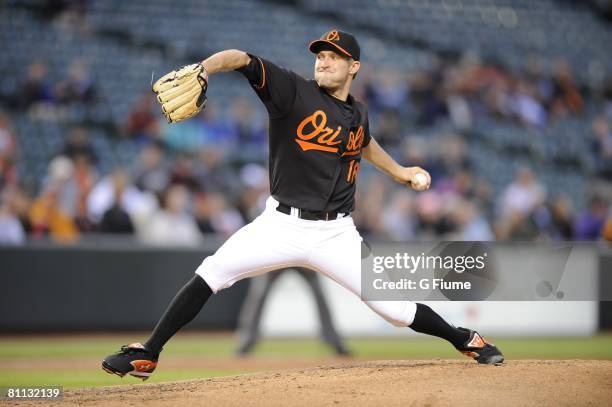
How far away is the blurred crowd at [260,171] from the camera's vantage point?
1176 cm

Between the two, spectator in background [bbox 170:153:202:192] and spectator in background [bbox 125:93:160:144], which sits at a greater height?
spectator in background [bbox 125:93:160:144]

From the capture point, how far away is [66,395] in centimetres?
541


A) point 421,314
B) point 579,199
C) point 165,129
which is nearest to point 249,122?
point 165,129

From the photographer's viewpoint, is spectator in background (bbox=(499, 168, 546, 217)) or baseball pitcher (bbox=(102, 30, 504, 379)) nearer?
baseball pitcher (bbox=(102, 30, 504, 379))

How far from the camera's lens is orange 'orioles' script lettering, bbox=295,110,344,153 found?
514 cm

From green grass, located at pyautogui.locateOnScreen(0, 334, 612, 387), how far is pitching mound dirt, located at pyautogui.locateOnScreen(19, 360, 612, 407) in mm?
2681

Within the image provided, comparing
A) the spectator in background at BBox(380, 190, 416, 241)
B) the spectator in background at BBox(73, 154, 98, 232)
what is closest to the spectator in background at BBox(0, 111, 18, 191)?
the spectator in background at BBox(73, 154, 98, 232)

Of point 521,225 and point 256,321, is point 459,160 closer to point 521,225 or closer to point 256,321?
point 521,225

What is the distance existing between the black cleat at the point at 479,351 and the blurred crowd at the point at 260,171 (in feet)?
19.8

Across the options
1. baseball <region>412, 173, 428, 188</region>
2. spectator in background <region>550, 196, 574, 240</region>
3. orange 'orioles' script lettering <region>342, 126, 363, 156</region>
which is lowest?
spectator in background <region>550, 196, 574, 240</region>

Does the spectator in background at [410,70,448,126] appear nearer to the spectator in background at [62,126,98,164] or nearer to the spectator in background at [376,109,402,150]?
the spectator in background at [376,109,402,150]

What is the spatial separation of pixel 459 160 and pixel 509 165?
1.58m

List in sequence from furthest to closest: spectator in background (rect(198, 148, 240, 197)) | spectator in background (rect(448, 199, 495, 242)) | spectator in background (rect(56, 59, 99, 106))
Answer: spectator in background (rect(56, 59, 99, 106)) → spectator in background (rect(198, 148, 240, 197)) → spectator in background (rect(448, 199, 495, 242))
